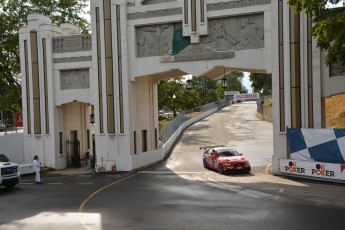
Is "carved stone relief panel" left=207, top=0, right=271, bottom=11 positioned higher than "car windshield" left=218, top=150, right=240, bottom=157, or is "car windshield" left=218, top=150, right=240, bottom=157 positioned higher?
"carved stone relief panel" left=207, top=0, right=271, bottom=11

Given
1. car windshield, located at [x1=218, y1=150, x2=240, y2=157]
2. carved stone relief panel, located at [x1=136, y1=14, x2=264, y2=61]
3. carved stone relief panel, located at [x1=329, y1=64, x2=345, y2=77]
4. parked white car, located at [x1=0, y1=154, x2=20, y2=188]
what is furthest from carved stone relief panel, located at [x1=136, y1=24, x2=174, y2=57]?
parked white car, located at [x1=0, y1=154, x2=20, y2=188]

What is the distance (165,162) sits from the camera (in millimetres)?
31000

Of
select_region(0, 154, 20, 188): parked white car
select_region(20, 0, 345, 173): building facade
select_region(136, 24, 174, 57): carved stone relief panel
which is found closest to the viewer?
select_region(0, 154, 20, 188): parked white car

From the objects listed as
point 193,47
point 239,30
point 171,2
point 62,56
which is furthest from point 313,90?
point 62,56

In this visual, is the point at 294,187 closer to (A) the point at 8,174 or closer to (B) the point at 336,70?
(B) the point at 336,70

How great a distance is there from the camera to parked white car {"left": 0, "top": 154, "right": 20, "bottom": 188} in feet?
64.2

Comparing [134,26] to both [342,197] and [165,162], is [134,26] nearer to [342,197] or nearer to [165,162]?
[165,162]

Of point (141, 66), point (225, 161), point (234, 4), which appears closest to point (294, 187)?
point (225, 161)

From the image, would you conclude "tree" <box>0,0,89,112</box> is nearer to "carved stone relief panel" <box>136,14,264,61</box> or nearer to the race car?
"carved stone relief panel" <box>136,14,264,61</box>

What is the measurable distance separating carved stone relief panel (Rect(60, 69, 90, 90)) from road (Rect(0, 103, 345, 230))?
275 inches

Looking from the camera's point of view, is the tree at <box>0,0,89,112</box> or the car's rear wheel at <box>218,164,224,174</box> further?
the tree at <box>0,0,89,112</box>

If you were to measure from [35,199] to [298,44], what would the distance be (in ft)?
48.5

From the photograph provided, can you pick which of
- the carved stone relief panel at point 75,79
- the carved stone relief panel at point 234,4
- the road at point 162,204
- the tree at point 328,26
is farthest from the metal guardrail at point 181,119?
the tree at point 328,26

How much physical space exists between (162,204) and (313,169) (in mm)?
8469
